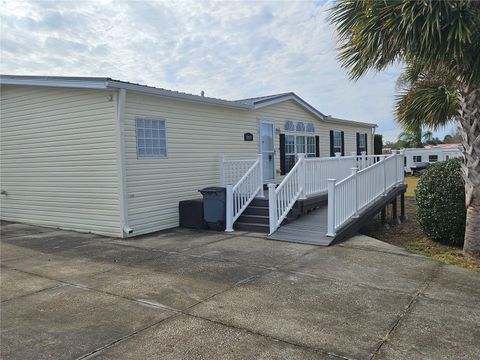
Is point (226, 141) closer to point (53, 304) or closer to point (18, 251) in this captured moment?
point (18, 251)

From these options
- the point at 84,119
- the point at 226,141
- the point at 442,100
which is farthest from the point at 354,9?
the point at 84,119

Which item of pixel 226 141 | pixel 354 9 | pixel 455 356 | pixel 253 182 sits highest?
pixel 354 9

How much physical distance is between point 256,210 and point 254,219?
0.34m

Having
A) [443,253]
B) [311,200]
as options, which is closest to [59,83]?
[311,200]

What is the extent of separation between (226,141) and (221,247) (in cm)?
460

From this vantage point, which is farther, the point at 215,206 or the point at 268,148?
the point at 268,148

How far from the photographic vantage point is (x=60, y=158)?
9500 millimetres

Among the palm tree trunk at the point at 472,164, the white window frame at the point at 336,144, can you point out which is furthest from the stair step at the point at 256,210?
the white window frame at the point at 336,144

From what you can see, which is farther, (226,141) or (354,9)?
(226,141)

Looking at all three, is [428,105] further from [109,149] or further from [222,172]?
[109,149]

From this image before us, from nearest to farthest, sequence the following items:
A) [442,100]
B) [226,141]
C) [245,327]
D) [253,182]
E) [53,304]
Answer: [245,327] < [53,304] < [442,100] < [253,182] < [226,141]

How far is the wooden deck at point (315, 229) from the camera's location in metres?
7.44

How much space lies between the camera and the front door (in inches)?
496

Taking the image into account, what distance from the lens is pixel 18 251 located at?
7273 mm
